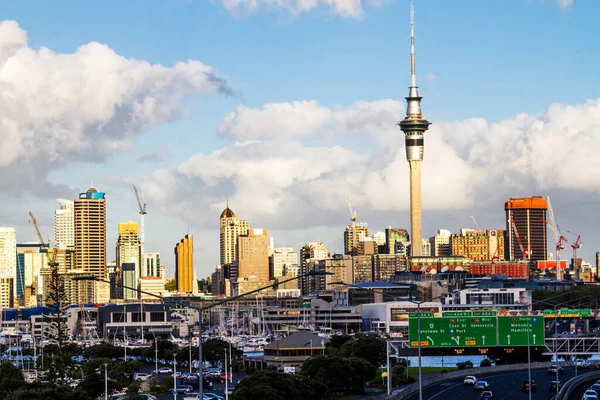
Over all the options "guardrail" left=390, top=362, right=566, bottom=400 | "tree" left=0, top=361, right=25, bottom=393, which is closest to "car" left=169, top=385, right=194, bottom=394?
"tree" left=0, top=361, right=25, bottom=393

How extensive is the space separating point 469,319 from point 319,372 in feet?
135

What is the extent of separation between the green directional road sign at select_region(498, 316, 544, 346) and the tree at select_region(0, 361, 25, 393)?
70722 mm

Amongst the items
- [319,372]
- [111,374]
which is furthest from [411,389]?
[111,374]

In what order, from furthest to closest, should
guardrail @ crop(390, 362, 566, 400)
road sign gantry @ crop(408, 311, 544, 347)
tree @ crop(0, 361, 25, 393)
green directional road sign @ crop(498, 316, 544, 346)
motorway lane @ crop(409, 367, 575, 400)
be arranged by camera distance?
green directional road sign @ crop(498, 316, 544, 346) < road sign gantry @ crop(408, 311, 544, 347) < guardrail @ crop(390, 362, 566, 400) < motorway lane @ crop(409, 367, 575, 400) < tree @ crop(0, 361, 25, 393)

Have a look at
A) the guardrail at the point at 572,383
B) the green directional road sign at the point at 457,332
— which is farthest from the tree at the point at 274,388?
the green directional road sign at the point at 457,332

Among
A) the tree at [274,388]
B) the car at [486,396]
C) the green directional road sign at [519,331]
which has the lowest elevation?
the car at [486,396]

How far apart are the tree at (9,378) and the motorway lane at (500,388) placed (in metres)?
41.7

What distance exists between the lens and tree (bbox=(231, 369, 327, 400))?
399ft

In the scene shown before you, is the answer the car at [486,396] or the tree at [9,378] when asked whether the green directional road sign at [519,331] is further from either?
the tree at [9,378]

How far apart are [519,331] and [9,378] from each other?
262ft

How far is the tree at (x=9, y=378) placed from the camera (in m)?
136

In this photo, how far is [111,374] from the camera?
175750mm

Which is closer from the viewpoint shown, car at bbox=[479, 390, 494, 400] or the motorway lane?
car at bbox=[479, 390, 494, 400]

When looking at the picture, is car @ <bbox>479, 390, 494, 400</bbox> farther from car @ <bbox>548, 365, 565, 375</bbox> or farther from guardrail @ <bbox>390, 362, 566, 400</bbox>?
car @ <bbox>548, 365, 565, 375</bbox>
